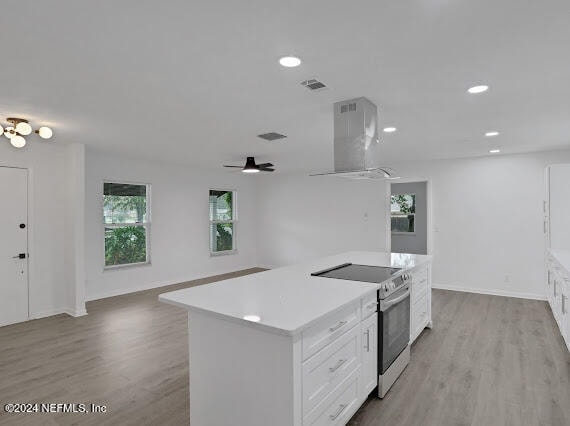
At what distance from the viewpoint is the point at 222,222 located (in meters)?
7.75

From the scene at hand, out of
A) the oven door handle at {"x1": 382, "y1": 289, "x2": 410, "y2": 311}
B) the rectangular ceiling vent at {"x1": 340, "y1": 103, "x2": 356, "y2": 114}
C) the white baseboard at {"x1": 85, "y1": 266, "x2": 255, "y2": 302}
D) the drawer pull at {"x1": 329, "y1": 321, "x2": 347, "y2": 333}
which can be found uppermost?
the rectangular ceiling vent at {"x1": 340, "y1": 103, "x2": 356, "y2": 114}

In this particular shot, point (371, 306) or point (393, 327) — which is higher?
point (371, 306)

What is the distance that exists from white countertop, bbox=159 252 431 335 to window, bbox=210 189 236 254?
15.7ft

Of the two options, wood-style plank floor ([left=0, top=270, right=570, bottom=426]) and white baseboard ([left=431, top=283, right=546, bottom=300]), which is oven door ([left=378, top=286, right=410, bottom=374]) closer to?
wood-style plank floor ([left=0, top=270, right=570, bottom=426])

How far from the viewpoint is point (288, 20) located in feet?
5.53

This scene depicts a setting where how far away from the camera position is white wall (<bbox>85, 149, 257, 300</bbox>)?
5484mm

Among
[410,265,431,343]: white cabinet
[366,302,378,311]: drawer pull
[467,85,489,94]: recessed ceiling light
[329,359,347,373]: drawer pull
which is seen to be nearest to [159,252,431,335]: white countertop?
[366,302,378,311]: drawer pull

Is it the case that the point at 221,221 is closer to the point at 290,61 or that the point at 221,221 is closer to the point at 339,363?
the point at 290,61

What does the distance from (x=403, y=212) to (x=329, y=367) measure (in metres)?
7.38

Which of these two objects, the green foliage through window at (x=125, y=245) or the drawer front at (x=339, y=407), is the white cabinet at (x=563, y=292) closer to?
the drawer front at (x=339, y=407)

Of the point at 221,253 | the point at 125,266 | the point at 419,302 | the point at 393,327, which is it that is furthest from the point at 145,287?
the point at 393,327

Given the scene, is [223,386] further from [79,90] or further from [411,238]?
[411,238]

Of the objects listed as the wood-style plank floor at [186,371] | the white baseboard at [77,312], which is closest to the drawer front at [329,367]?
the wood-style plank floor at [186,371]

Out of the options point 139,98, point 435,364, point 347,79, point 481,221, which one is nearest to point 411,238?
point 481,221
